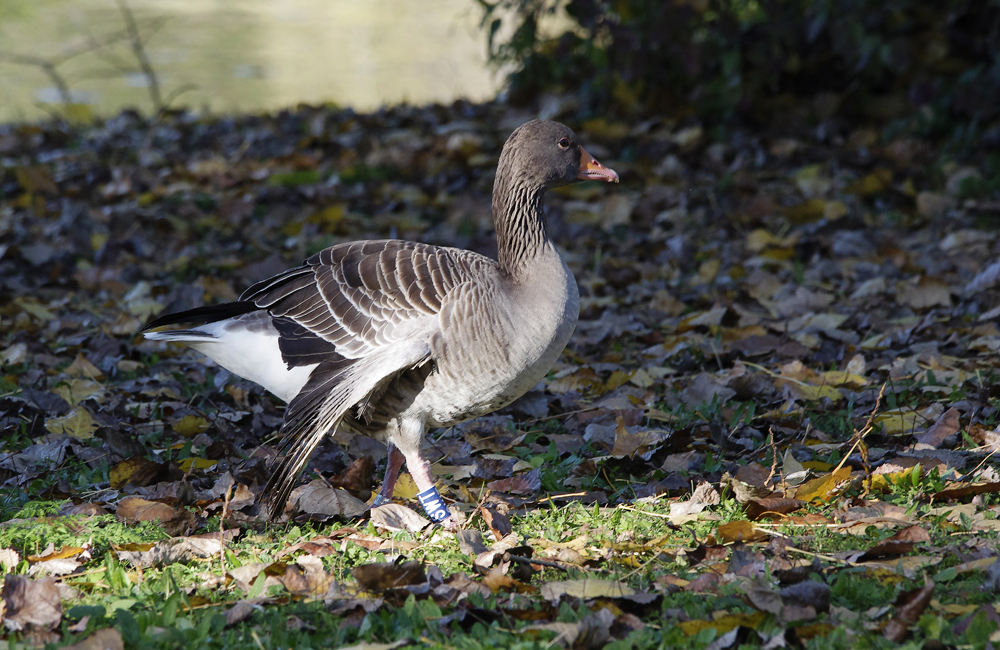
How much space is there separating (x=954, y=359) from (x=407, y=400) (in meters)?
2.71

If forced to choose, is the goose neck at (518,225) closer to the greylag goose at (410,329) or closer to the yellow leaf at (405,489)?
the greylag goose at (410,329)

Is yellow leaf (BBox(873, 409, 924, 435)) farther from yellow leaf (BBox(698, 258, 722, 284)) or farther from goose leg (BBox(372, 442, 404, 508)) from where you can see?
yellow leaf (BBox(698, 258, 722, 284))

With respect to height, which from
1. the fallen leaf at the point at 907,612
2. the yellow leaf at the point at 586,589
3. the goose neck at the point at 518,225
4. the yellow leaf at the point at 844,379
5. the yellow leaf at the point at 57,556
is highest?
the goose neck at the point at 518,225

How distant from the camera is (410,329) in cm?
373

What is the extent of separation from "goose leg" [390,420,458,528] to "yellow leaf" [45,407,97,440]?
4.76ft

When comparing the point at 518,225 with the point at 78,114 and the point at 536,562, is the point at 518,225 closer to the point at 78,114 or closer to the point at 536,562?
the point at 536,562

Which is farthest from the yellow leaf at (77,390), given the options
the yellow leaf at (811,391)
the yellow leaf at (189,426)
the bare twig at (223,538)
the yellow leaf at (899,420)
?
the yellow leaf at (899,420)

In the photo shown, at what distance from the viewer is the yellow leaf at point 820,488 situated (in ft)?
11.2

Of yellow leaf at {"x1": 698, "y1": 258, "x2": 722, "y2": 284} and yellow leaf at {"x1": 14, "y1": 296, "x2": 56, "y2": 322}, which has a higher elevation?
yellow leaf at {"x1": 14, "y1": 296, "x2": 56, "y2": 322}

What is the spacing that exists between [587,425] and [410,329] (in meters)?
1.13

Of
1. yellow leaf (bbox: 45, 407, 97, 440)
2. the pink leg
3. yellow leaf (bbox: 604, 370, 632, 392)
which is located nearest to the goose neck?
the pink leg

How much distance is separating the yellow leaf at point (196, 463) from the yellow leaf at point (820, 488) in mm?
2395

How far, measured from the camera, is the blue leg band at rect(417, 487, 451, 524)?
358cm

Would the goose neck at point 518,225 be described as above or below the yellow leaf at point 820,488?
above
